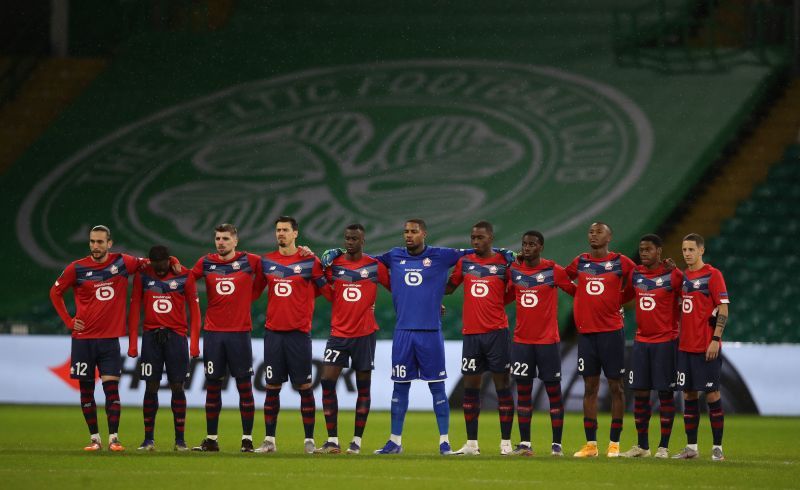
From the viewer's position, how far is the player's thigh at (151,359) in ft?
39.4

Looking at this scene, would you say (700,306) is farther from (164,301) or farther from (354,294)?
(164,301)

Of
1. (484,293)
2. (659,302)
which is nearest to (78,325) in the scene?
(484,293)

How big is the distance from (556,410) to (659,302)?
4.51ft

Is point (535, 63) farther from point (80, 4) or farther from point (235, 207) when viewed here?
point (80, 4)

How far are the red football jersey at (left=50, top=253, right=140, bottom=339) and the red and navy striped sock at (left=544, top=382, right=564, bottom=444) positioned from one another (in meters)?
4.04

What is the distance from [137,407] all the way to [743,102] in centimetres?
1299

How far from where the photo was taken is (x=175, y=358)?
1212 cm

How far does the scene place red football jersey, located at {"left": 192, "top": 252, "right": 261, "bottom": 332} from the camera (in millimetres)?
12141

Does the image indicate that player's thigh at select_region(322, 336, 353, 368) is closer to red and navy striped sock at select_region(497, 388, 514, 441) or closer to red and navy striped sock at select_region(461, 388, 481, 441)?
red and navy striped sock at select_region(461, 388, 481, 441)

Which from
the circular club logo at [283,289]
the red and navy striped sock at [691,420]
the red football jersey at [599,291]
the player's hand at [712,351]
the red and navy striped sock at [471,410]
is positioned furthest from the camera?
the circular club logo at [283,289]

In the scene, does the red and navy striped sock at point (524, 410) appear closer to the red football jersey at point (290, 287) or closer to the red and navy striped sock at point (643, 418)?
the red and navy striped sock at point (643, 418)

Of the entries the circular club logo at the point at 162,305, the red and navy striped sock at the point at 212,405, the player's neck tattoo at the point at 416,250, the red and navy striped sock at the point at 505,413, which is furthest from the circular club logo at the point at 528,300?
the circular club logo at the point at 162,305

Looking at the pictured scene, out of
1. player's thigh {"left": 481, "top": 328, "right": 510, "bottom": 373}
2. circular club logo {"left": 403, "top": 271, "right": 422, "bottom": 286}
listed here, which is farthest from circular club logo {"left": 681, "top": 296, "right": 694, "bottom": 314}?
circular club logo {"left": 403, "top": 271, "right": 422, "bottom": 286}

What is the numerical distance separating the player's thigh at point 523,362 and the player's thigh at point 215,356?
2687mm
